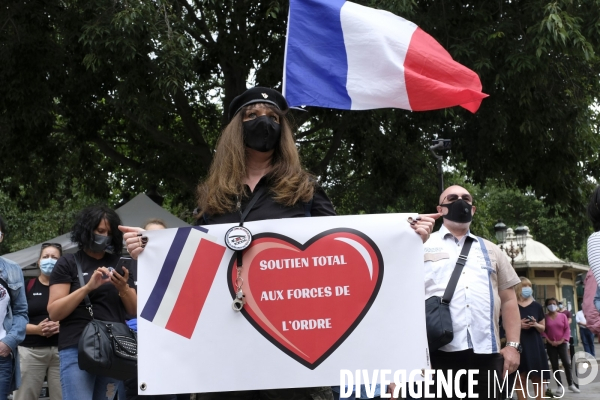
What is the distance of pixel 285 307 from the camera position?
A: 136 inches

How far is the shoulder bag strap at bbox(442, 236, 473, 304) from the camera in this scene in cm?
549

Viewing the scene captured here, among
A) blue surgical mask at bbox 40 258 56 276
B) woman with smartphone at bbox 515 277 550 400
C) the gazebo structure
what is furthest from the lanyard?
the gazebo structure

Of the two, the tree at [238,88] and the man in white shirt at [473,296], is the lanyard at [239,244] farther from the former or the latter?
the tree at [238,88]

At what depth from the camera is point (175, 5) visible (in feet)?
44.1

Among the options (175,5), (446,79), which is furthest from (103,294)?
(175,5)

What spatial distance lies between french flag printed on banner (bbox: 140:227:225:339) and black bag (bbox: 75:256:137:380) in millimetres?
1868

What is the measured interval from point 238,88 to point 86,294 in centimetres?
975

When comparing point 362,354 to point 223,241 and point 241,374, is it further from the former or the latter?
point 223,241

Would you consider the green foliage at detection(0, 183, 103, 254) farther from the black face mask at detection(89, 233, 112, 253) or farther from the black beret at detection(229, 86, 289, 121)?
the black beret at detection(229, 86, 289, 121)

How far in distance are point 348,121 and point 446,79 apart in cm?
736

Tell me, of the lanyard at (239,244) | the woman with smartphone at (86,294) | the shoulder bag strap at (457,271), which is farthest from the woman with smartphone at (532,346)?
the lanyard at (239,244)

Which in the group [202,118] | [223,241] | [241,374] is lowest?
[241,374]

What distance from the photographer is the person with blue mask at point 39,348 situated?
26.5 ft

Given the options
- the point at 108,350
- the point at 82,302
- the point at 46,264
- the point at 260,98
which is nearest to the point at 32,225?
the point at 46,264
